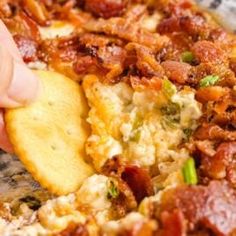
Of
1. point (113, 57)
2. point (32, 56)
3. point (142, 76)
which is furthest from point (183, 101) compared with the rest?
point (32, 56)

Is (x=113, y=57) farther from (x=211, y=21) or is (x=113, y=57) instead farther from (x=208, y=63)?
(x=211, y=21)

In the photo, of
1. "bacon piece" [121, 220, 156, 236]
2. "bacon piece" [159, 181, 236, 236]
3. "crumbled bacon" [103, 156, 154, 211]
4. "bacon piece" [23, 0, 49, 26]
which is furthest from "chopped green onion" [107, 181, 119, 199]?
"bacon piece" [23, 0, 49, 26]

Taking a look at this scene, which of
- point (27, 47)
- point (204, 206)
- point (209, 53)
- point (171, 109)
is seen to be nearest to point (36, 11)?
point (27, 47)

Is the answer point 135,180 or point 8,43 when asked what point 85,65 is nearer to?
point 8,43

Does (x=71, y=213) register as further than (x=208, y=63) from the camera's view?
No

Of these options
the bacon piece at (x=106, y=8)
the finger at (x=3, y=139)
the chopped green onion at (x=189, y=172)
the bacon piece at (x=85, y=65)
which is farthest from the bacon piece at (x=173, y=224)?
the bacon piece at (x=106, y=8)

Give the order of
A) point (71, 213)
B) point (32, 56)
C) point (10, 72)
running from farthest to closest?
point (32, 56)
point (10, 72)
point (71, 213)
